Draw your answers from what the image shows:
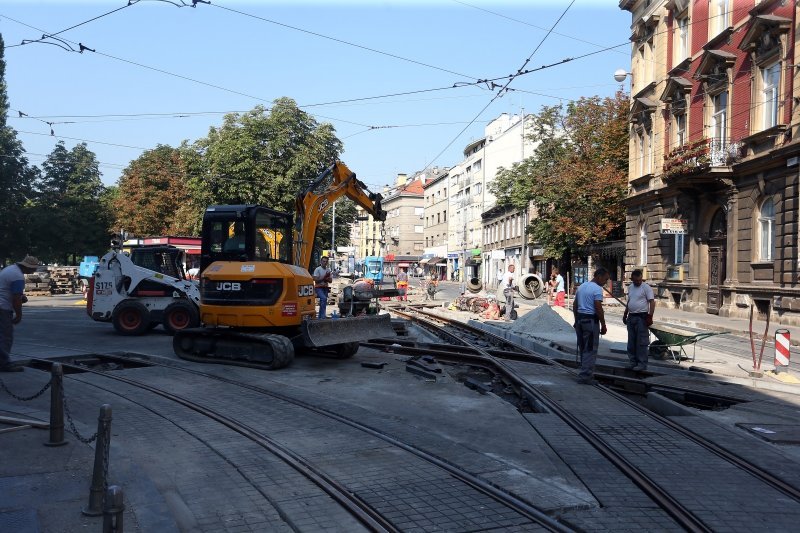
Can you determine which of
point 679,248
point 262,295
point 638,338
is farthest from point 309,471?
point 679,248

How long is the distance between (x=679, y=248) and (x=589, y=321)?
23135 millimetres

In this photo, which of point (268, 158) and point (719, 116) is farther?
point (268, 158)

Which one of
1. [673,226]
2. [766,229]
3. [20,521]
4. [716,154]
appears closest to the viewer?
[20,521]

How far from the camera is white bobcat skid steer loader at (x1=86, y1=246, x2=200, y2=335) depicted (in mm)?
16719

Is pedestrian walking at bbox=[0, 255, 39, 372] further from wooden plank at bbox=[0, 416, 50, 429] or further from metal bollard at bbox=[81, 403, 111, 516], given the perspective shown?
metal bollard at bbox=[81, 403, 111, 516]

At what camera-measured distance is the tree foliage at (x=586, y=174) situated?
38.7 meters

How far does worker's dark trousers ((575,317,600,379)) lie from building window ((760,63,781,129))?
17.6 m

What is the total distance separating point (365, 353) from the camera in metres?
13.8

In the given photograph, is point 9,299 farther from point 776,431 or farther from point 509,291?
point 509,291

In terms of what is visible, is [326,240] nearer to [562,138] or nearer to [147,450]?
[562,138]

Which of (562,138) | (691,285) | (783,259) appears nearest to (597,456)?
(783,259)

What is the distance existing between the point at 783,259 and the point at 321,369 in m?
17.9

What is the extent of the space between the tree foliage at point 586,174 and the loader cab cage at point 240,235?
28.9 meters

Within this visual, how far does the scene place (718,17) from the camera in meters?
26.6
